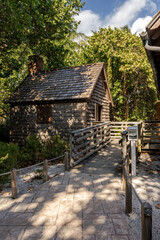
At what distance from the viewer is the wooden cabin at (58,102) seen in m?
12.0

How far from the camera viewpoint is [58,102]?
1246 centimetres

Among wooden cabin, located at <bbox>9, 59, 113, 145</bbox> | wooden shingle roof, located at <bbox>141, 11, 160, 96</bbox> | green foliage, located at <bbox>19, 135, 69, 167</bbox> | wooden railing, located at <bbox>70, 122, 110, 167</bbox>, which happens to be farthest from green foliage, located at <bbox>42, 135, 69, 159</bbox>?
wooden shingle roof, located at <bbox>141, 11, 160, 96</bbox>

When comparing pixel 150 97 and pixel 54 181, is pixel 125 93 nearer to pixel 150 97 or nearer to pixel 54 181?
pixel 150 97

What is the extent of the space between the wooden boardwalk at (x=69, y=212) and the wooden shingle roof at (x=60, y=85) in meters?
6.87

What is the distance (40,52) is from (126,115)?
11.5 metres

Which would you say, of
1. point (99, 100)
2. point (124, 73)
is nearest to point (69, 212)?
point (99, 100)

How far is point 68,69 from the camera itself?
14883 mm

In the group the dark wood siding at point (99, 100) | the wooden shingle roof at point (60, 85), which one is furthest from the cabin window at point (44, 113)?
the dark wood siding at point (99, 100)

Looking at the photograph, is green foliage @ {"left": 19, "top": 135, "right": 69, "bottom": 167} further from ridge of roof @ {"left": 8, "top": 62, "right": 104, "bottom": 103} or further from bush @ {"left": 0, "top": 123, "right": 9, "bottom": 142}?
bush @ {"left": 0, "top": 123, "right": 9, "bottom": 142}

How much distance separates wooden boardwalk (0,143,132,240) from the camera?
311 cm

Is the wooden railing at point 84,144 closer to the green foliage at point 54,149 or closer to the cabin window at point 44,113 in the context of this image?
the green foliage at point 54,149

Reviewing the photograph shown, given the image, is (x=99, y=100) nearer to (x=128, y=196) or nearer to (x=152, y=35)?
(x=152, y=35)

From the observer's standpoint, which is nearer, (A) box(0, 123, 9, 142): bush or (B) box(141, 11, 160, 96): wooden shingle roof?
(B) box(141, 11, 160, 96): wooden shingle roof

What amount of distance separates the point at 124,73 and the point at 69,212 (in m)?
18.0
